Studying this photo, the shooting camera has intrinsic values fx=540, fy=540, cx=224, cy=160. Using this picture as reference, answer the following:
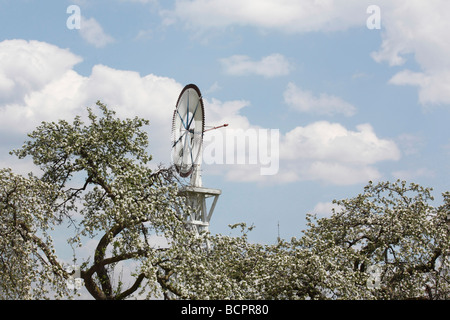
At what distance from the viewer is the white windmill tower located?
24.8m

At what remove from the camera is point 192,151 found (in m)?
25.8

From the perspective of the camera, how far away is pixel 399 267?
2073 cm

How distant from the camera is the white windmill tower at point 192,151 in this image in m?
24.8

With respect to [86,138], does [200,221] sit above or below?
below

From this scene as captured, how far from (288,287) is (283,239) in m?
2.69

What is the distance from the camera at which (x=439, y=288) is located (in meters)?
20.1
